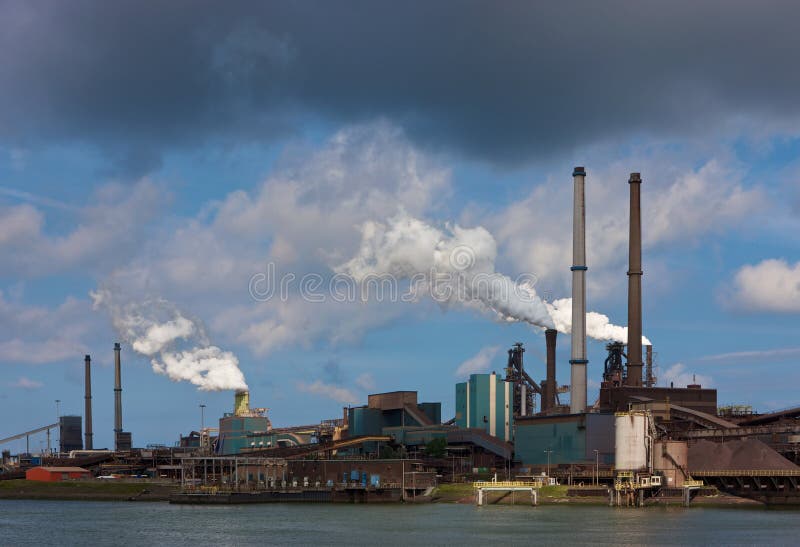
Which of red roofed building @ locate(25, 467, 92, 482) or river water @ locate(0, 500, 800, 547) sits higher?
river water @ locate(0, 500, 800, 547)

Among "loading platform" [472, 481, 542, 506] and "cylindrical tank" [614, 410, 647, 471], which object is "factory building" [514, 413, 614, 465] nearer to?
"cylindrical tank" [614, 410, 647, 471]

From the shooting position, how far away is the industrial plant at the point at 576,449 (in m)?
132

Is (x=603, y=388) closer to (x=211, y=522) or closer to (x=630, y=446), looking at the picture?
(x=630, y=446)

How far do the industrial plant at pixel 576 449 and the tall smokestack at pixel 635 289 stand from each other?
171 millimetres

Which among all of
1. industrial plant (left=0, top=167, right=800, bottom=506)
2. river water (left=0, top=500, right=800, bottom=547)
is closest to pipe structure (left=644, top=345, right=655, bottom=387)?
industrial plant (left=0, top=167, right=800, bottom=506)

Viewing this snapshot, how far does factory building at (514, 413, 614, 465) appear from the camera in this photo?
153 m

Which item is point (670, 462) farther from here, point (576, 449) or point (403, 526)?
point (403, 526)

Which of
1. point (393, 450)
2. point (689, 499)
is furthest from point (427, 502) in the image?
point (393, 450)

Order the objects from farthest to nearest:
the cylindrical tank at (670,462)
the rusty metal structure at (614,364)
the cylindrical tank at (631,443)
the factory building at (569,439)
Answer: the rusty metal structure at (614,364) < the factory building at (569,439) < the cylindrical tank at (670,462) < the cylindrical tank at (631,443)

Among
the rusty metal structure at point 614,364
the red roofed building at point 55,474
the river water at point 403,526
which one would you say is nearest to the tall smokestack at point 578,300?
the rusty metal structure at point 614,364

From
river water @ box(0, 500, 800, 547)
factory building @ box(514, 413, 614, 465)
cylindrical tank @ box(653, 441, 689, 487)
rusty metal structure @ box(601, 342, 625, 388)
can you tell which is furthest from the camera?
rusty metal structure @ box(601, 342, 625, 388)

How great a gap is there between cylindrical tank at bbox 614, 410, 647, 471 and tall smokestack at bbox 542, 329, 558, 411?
5304cm

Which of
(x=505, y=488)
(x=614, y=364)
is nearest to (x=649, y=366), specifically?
(x=614, y=364)

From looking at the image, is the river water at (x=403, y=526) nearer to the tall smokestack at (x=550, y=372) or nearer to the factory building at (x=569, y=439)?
the factory building at (x=569, y=439)
